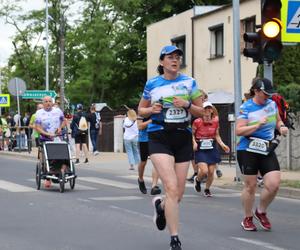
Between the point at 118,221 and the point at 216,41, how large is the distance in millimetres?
22220

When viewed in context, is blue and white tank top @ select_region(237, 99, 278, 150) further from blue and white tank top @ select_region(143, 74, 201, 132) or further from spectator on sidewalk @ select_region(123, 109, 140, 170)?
spectator on sidewalk @ select_region(123, 109, 140, 170)

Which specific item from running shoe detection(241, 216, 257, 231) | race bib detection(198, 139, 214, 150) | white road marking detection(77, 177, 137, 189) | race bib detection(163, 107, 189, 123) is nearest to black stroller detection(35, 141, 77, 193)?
white road marking detection(77, 177, 137, 189)

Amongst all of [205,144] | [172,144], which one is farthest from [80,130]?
[172,144]

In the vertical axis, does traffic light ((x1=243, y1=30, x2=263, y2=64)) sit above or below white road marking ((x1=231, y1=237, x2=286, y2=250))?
above

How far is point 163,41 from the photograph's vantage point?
1394 inches

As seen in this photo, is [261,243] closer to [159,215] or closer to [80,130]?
[159,215]

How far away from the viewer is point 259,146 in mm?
8289

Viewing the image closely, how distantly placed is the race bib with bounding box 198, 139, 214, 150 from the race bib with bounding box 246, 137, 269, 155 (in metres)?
4.39

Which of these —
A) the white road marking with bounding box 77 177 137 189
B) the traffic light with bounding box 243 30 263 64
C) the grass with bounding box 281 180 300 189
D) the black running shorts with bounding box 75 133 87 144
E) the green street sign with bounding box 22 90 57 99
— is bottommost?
the white road marking with bounding box 77 177 137 189

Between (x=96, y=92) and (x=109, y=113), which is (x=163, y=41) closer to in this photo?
(x=109, y=113)

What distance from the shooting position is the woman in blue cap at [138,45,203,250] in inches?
279

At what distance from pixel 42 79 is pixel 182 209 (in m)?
51.2

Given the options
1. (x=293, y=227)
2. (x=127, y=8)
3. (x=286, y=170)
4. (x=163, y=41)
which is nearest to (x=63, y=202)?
(x=293, y=227)

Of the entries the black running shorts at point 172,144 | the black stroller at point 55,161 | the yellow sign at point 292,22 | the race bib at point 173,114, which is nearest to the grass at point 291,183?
the yellow sign at point 292,22
